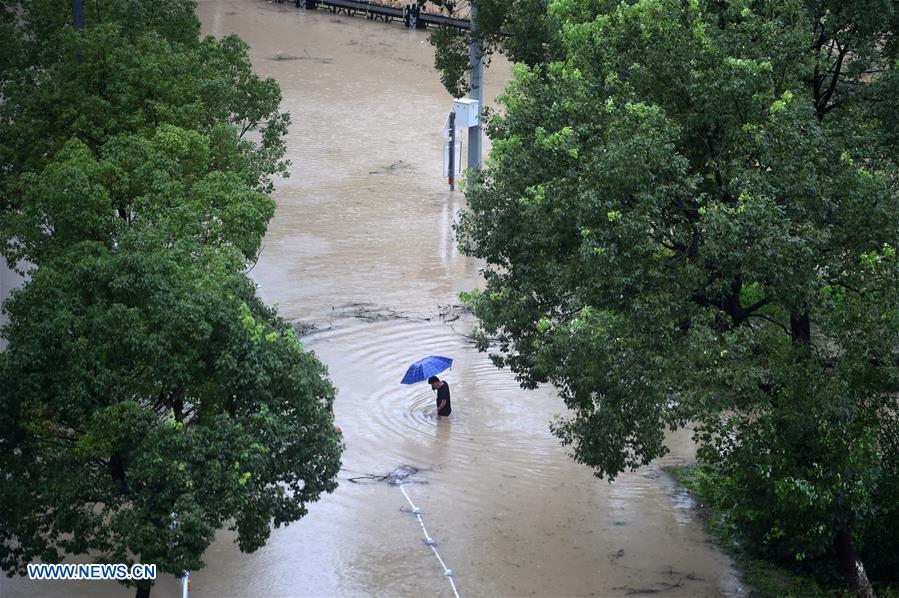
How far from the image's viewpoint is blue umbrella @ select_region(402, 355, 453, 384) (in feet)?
72.6

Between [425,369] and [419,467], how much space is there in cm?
237

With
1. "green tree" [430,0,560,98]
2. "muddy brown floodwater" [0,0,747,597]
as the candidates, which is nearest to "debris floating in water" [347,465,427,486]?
→ "muddy brown floodwater" [0,0,747,597]

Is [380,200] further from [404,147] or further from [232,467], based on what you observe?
[232,467]

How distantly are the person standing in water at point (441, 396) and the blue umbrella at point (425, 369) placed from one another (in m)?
0.13

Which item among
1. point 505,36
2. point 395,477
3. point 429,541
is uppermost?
point 505,36

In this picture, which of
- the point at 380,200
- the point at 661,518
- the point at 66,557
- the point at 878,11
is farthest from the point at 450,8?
the point at 66,557

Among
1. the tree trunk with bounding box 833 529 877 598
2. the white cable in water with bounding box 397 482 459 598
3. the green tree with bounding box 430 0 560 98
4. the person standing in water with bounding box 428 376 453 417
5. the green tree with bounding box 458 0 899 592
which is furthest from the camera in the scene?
the green tree with bounding box 430 0 560 98

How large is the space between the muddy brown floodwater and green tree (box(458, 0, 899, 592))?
6.77 feet

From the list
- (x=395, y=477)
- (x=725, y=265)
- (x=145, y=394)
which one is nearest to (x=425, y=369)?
(x=395, y=477)

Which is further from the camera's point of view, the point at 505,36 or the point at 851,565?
the point at 505,36

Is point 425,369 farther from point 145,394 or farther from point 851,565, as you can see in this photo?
point 145,394

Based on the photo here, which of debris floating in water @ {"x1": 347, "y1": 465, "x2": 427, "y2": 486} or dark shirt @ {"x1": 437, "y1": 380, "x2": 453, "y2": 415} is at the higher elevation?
dark shirt @ {"x1": 437, "y1": 380, "x2": 453, "y2": 415}

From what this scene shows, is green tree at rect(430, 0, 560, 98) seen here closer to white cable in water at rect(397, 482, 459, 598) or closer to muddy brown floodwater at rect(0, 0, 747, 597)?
muddy brown floodwater at rect(0, 0, 747, 597)

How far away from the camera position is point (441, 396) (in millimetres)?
22062
